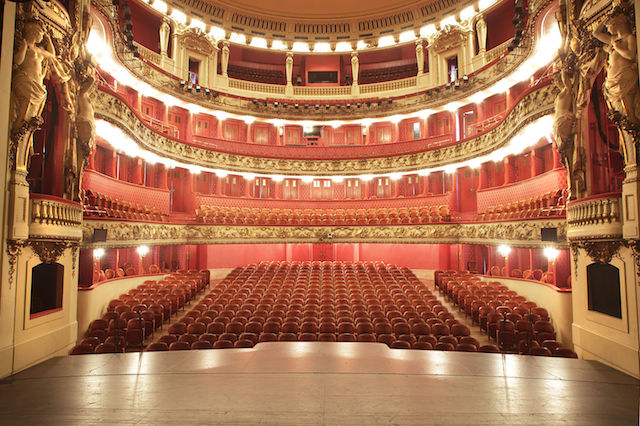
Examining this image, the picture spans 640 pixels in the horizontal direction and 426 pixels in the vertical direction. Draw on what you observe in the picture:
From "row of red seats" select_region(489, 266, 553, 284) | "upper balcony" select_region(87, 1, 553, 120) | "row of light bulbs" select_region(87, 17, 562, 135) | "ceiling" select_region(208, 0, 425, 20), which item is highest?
"ceiling" select_region(208, 0, 425, 20)

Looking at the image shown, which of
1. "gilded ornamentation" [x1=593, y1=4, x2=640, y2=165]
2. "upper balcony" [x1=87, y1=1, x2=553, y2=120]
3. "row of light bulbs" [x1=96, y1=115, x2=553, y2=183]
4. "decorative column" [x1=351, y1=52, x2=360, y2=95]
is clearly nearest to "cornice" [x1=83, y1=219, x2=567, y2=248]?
"row of light bulbs" [x1=96, y1=115, x2=553, y2=183]

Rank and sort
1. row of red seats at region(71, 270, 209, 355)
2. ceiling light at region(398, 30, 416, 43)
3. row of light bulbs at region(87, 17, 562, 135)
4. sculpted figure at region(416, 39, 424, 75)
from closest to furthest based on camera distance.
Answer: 1. row of red seats at region(71, 270, 209, 355)
2. row of light bulbs at region(87, 17, 562, 135)
3. sculpted figure at region(416, 39, 424, 75)
4. ceiling light at region(398, 30, 416, 43)

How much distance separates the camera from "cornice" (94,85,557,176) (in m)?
11.4

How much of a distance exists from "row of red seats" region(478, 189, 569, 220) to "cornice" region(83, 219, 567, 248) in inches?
20.4

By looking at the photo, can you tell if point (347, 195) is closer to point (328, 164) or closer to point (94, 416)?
point (328, 164)

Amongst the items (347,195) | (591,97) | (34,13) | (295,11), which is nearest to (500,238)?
(591,97)

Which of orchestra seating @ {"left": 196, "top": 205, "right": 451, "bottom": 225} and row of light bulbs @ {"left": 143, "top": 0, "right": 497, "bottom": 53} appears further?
row of light bulbs @ {"left": 143, "top": 0, "right": 497, "bottom": 53}

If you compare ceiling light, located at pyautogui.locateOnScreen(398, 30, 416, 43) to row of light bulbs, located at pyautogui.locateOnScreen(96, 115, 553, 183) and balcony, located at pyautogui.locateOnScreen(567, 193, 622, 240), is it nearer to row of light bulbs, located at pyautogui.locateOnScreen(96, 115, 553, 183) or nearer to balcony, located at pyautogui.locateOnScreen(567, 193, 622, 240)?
row of light bulbs, located at pyautogui.locateOnScreen(96, 115, 553, 183)

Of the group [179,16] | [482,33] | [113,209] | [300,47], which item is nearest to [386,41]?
[300,47]

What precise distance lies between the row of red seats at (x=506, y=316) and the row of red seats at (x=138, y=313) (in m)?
7.88

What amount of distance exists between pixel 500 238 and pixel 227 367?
37.4 ft

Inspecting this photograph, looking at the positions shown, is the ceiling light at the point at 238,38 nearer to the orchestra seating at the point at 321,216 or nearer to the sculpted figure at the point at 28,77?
the orchestra seating at the point at 321,216

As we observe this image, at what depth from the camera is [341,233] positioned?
65.6 ft

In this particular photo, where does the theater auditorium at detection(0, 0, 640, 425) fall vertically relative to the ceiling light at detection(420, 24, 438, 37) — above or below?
below
